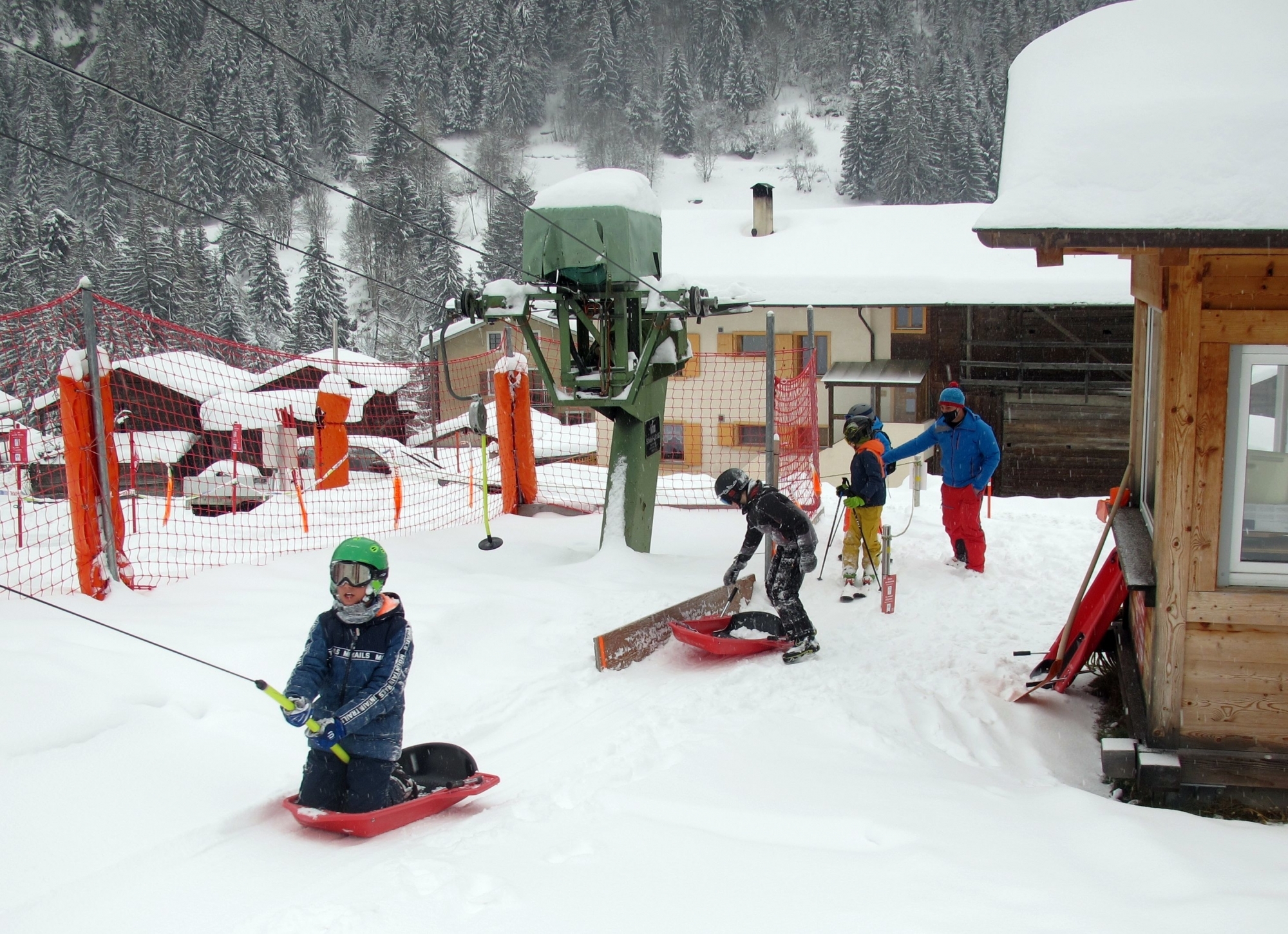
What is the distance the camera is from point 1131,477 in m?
6.65

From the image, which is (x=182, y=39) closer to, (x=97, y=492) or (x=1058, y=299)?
(x=1058, y=299)

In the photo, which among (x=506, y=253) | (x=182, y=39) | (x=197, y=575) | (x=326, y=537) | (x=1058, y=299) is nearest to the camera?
(x=197, y=575)

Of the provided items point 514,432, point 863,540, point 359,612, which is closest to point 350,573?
point 359,612

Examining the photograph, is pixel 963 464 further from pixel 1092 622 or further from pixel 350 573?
pixel 350 573

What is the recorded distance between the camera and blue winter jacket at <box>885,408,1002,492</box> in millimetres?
8461

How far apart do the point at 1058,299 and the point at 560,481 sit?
16112 millimetres

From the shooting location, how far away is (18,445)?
44.0 ft

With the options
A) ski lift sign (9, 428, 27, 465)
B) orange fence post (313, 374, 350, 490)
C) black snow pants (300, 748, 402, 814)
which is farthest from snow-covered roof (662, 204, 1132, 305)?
black snow pants (300, 748, 402, 814)

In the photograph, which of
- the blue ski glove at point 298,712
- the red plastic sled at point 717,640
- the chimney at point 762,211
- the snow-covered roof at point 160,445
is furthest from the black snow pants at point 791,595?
the chimney at point 762,211

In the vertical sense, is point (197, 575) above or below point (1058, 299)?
below

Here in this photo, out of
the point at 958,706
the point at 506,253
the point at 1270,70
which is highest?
the point at 506,253

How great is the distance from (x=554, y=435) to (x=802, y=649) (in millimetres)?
24714

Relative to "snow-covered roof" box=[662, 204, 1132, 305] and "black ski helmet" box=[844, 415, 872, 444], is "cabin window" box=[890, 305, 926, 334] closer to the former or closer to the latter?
"snow-covered roof" box=[662, 204, 1132, 305]

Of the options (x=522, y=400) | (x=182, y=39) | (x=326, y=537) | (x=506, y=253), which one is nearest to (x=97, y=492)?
(x=326, y=537)
